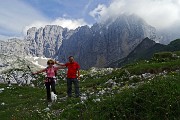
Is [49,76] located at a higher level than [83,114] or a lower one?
higher

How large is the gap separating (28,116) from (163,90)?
8.28 m

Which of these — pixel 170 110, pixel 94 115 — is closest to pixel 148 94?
pixel 170 110

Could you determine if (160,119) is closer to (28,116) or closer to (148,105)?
(148,105)

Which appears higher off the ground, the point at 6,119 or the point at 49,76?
the point at 49,76

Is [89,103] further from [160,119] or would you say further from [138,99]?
[160,119]

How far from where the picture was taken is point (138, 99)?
17.9 meters

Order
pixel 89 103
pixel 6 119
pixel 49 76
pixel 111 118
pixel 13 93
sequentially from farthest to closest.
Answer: pixel 13 93, pixel 49 76, pixel 6 119, pixel 89 103, pixel 111 118

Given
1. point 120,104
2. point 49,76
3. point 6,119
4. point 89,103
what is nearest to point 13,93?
point 49,76

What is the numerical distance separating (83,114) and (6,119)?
6.87 metres

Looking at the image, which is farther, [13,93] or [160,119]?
[13,93]

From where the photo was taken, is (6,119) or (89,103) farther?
(6,119)

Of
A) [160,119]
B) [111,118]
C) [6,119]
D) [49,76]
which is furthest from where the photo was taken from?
[49,76]

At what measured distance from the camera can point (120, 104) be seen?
703 inches

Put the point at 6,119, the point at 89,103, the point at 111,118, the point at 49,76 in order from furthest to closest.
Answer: the point at 49,76
the point at 6,119
the point at 89,103
the point at 111,118
